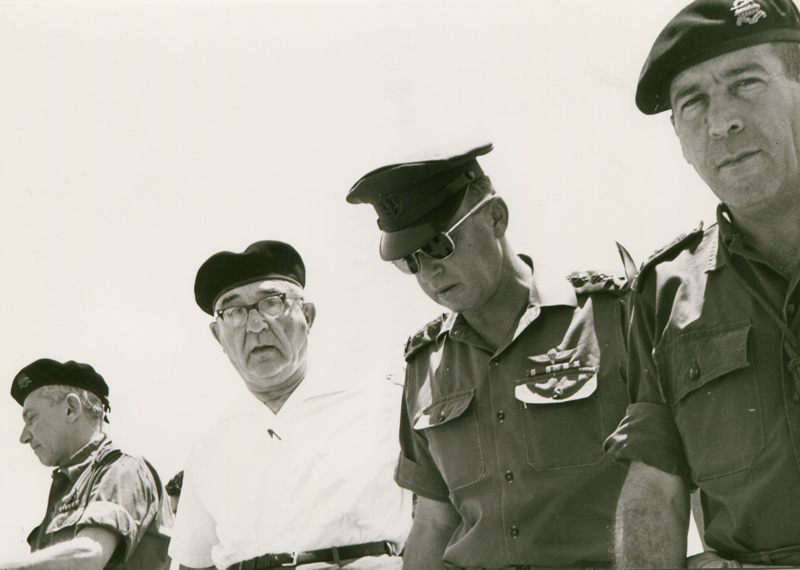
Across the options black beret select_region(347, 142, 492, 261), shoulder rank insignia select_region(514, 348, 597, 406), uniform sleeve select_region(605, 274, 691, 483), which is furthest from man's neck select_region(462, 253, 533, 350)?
uniform sleeve select_region(605, 274, 691, 483)

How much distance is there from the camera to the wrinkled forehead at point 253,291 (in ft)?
13.9

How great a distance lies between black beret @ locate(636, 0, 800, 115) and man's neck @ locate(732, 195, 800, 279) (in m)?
0.44

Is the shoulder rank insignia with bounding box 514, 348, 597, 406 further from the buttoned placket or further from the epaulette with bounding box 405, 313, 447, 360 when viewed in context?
the epaulette with bounding box 405, 313, 447, 360

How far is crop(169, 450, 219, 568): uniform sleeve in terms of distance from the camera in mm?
4043

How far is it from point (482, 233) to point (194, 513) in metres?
1.90

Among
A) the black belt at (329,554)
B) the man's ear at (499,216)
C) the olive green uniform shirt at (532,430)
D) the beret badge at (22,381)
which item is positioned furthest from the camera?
the beret badge at (22,381)

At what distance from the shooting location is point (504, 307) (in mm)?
3121

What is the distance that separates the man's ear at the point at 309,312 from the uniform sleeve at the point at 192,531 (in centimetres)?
82

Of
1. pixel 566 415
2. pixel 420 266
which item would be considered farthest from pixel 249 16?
pixel 566 415

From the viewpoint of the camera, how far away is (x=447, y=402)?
3.13m

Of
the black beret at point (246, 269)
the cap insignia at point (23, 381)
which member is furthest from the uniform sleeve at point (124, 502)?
the black beret at point (246, 269)

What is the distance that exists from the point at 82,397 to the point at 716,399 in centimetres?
361

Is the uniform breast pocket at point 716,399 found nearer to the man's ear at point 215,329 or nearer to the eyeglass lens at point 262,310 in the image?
the eyeglass lens at point 262,310

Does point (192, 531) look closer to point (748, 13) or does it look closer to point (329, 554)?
point (329, 554)
